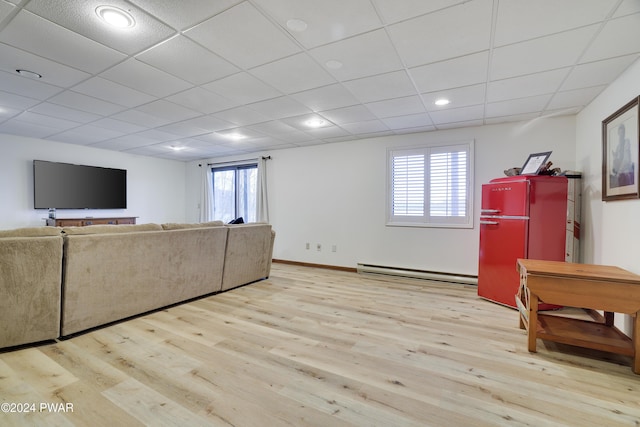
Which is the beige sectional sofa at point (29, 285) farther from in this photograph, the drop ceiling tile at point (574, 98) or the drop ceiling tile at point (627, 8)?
the drop ceiling tile at point (574, 98)

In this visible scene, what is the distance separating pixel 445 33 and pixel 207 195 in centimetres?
622

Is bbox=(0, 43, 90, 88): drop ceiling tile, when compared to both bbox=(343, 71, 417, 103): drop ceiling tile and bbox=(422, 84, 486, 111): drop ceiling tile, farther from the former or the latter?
bbox=(422, 84, 486, 111): drop ceiling tile

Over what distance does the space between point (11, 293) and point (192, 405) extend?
1691mm

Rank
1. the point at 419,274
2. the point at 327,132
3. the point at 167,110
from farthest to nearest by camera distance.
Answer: the point at 327,132
the point at 419,274
the point at 167,110

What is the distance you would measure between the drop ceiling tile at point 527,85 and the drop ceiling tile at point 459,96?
92mm

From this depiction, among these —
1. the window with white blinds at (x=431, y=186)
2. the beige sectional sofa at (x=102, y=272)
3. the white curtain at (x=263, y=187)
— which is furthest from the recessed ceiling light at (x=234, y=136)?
the window with white blinds at (x=431, y=186)

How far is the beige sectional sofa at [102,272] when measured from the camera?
6.81 ft

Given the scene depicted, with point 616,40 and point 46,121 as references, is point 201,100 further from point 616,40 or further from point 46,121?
point 616,40

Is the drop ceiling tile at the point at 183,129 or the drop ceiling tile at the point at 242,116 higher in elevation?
the drop ceiling tile at the point at 242,116

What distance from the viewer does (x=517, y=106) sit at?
11.0ft

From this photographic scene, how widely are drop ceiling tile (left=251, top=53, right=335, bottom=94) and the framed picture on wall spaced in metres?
2.54

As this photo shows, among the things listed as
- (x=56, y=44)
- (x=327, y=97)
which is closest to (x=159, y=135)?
(x=56, y=44)

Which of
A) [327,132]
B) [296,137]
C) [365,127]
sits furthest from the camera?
[296,137]

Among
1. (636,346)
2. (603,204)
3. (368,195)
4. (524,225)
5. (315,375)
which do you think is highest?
(368,195)
